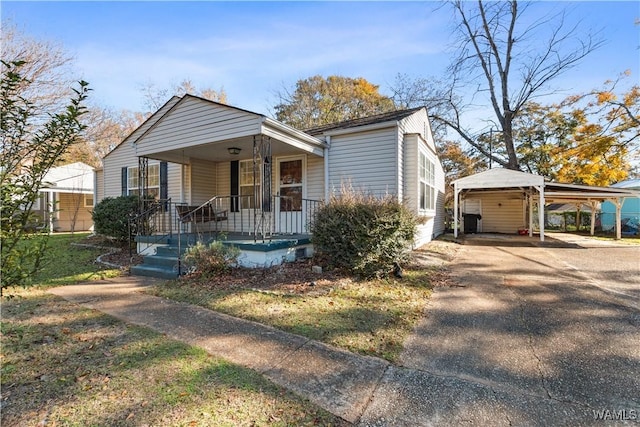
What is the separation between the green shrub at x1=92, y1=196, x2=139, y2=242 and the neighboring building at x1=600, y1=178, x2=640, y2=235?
24619 mm

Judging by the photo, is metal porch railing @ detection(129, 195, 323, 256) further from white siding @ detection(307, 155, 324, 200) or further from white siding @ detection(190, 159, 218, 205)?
white siding @ detection(190, 159, 218, 205)

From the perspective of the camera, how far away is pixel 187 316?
14.1ft

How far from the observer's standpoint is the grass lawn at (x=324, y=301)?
12.1 feet

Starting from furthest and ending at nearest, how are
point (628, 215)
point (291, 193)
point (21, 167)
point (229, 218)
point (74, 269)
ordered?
point (628, 215) < point (229, 218) < point (291, 193) < point (74, 269) < point (21, 167)

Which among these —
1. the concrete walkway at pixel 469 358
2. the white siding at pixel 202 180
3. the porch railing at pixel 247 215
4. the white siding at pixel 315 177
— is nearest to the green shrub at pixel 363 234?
the concrete walkway at pixel 469 358

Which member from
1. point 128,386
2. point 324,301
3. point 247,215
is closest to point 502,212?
point 247,215

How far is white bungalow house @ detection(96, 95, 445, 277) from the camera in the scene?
705 cm

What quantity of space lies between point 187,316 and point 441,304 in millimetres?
3825

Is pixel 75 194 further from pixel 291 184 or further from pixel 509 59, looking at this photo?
pixel 509 59

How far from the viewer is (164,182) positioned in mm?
11102

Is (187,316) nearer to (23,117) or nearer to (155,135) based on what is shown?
(23,117)

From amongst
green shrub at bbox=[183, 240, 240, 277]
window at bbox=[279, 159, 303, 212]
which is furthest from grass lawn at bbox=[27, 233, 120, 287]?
window at bbox=[279, 159, 303, 212]

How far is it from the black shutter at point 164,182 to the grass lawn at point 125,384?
25.3 feet

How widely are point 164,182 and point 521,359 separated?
11.4 metres
